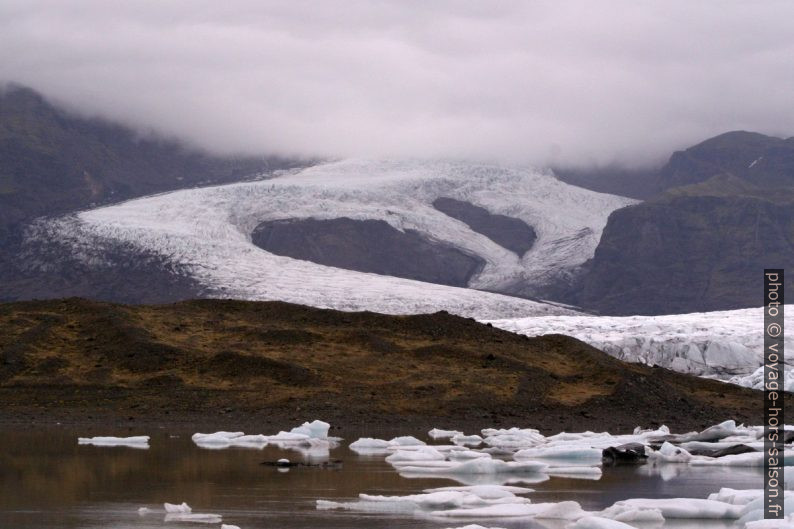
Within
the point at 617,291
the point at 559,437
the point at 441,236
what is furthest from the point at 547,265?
the point at 559,437

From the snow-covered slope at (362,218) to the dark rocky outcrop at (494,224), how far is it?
95.1 inches

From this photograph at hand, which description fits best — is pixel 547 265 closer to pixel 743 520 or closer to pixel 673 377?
pixel 673 377

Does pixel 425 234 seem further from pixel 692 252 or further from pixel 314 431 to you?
pixel 314 431

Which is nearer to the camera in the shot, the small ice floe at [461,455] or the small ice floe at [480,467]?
the small ice floe at [480,467]

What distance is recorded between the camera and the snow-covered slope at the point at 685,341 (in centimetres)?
5097

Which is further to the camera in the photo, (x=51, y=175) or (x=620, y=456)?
(x=51, y=175)

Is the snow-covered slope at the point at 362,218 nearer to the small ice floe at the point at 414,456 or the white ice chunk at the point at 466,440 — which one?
the white ice chunk at the point at 466,440

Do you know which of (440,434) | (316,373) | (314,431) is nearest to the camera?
(314,431)

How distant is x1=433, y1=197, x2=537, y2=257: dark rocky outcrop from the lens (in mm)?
121594

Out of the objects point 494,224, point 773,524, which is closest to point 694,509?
point 773,524

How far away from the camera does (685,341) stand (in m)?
52.2

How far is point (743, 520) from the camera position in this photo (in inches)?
540

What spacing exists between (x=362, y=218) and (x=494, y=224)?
23.6 meters

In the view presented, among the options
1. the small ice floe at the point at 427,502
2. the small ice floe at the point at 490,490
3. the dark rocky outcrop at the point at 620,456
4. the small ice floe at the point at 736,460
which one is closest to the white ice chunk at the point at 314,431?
the dark rocky outcrop at the point at 620,456
